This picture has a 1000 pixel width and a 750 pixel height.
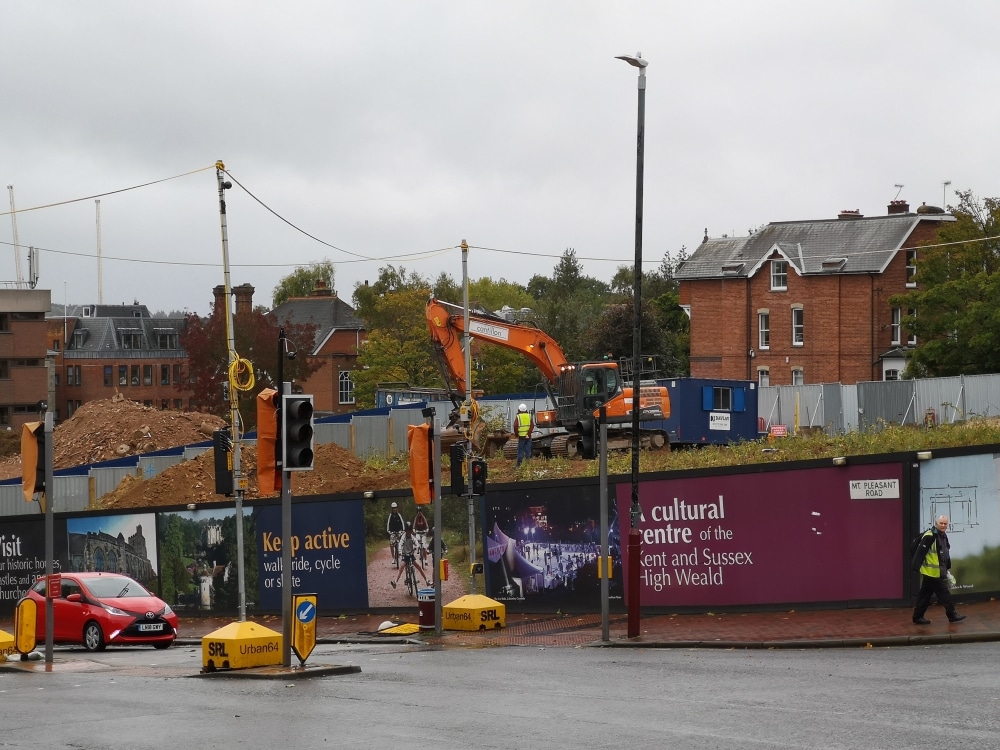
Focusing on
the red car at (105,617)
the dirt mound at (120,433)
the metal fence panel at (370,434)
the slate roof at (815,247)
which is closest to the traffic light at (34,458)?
the red car at (105,617)

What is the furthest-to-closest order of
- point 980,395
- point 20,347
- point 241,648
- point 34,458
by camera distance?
point 20,347
point 980,395
point 34,458
point 241,648

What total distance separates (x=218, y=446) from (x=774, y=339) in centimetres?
4830

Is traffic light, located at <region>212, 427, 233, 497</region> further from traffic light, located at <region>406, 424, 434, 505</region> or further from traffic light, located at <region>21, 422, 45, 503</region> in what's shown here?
traffic light, located at <region>21, 422, 45, 503</region>

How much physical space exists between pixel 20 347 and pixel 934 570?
266 ft

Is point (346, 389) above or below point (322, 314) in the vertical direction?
below

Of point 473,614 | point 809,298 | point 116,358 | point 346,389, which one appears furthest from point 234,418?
point 116,358

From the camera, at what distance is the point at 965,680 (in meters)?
13.5

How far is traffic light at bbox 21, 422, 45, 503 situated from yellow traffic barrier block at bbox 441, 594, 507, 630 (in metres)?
7.29

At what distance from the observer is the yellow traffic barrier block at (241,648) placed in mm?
16938

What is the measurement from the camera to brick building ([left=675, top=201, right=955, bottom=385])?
225 ft

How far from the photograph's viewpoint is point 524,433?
4425 cm

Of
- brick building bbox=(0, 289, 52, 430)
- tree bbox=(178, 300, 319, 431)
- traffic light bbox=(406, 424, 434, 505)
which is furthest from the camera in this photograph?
brick building bbox=(0, 289, 52, 430)

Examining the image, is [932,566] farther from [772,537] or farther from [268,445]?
[268,445]

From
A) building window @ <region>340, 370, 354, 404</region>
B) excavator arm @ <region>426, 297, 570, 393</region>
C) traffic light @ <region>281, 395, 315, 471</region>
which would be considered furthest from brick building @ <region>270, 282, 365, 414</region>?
traffic light @ <region>281, 395, 315, 471</region>
